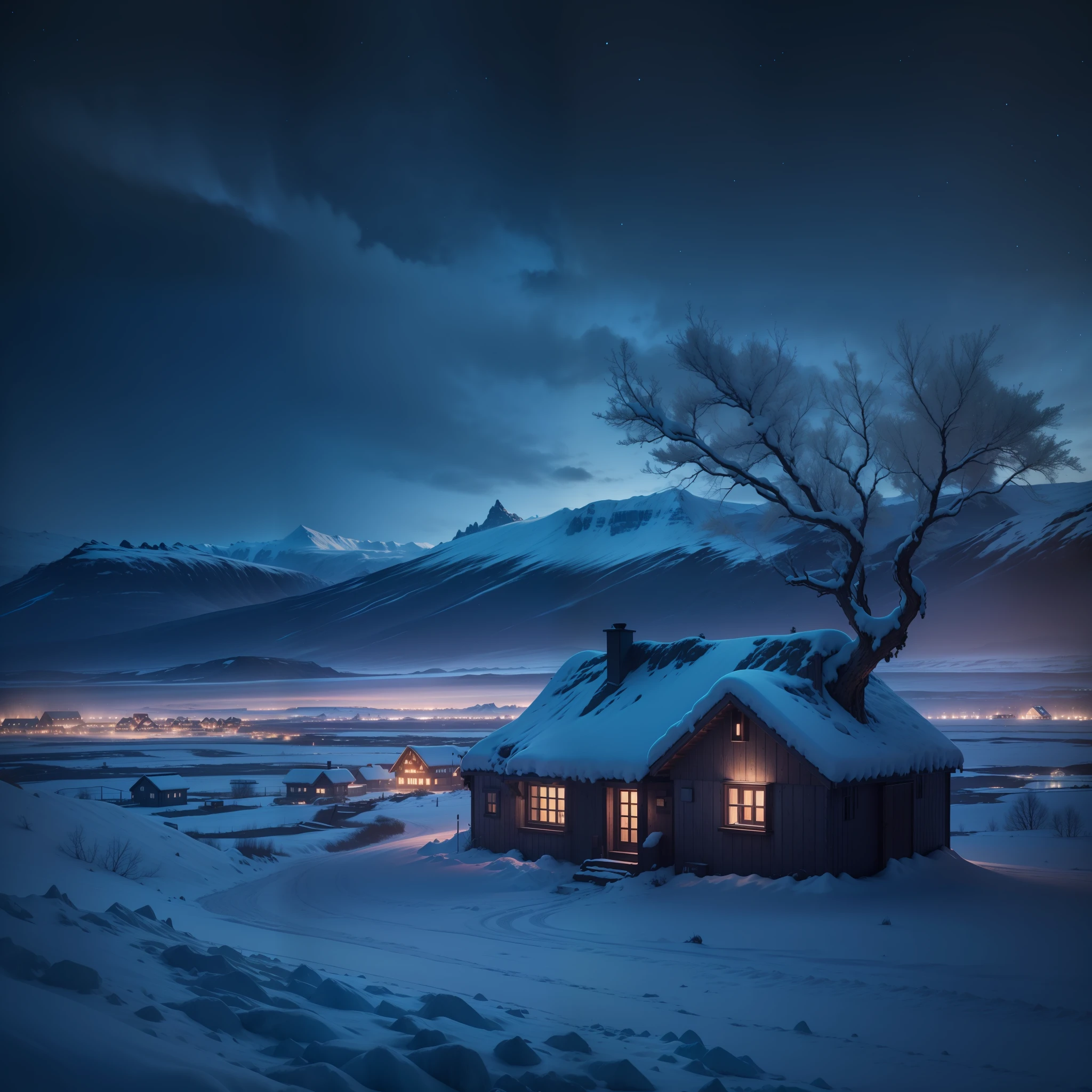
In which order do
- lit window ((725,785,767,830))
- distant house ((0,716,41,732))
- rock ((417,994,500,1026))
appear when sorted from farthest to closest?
distant house ((0,716,41,732)) → lit window ((725,785,767,830)) → rock ((417,994,500,1026))

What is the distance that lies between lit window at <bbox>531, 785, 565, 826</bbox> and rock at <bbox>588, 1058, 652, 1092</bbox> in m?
17.5

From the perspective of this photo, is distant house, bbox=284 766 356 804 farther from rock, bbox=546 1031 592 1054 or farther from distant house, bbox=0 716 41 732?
distant house, bbox=0 716 41 732

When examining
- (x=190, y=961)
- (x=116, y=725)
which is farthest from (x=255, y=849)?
(x=116, y=725)

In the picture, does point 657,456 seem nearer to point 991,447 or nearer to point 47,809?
point 991,447

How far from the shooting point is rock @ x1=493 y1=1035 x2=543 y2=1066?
6066mm

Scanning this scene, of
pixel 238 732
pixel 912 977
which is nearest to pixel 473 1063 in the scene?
pixel 912 977

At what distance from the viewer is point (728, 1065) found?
682cm

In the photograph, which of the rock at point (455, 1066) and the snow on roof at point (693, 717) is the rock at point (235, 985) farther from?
the snow on roof at point (693, 717)

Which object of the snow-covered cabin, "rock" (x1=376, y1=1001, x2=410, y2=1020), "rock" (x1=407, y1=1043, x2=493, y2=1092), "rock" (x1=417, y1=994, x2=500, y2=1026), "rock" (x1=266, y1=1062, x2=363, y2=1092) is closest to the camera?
"rock" (x1=266, y1=1062, x2=363, y2=1092)

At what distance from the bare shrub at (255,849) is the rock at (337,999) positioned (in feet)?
81.3

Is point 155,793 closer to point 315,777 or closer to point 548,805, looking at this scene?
point 315,777

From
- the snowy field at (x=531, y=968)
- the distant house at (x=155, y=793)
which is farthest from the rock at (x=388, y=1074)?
the distant house at (x=155, y=793)

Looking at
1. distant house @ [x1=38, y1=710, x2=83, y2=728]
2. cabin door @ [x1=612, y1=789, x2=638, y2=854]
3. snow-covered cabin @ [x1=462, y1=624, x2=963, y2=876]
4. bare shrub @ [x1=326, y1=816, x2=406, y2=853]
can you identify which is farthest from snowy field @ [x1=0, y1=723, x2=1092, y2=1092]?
distant house @ [x1=38, y1=710, x2=83, y2=728]

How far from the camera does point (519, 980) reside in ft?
37.5
